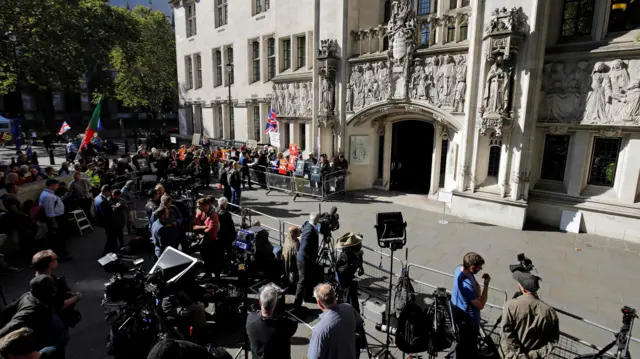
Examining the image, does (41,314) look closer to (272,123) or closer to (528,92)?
(528,92)

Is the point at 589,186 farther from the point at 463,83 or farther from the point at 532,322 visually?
the point at 532,322

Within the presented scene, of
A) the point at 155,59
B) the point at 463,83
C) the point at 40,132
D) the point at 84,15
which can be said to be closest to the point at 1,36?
the point at 84,15

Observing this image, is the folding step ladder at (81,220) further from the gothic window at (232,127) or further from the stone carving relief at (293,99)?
the gothic window at (232,127)

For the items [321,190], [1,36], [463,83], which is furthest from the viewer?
[1,36]

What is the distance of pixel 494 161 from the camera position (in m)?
12.4

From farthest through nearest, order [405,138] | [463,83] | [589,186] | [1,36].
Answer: [1,36] → [405,138] → [463,83] → [589,186]

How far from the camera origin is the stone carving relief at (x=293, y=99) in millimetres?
17781

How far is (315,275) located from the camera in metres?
6.66

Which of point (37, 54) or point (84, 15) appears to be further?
point (84, 15)

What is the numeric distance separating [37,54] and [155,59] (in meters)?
16.8

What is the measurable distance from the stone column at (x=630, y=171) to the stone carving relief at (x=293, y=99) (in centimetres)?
1188

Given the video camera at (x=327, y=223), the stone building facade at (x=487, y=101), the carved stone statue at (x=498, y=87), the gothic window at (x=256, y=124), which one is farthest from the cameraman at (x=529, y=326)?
the gothic window at (x=256, y=124)

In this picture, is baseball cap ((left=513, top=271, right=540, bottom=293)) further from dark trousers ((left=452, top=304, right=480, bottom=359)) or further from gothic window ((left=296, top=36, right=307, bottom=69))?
gothic window ((left=296, top=36, right=307, bottom=69))

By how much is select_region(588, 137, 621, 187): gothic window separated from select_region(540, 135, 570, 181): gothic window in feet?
2.37
